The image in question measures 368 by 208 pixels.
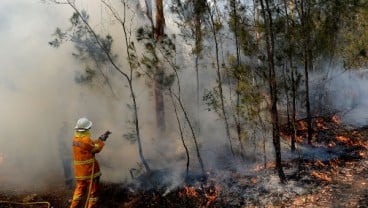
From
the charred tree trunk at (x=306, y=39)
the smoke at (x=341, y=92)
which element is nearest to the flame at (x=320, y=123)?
the smoke at (x=341, y=92)

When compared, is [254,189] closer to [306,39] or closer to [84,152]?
[84,152]

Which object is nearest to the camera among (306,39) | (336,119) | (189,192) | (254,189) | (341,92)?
(254,189)

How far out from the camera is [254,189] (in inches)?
341

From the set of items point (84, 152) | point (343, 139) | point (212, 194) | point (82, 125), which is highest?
point (82, 125)

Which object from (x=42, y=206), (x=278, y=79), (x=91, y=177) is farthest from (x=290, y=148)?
(x=42, y=206)

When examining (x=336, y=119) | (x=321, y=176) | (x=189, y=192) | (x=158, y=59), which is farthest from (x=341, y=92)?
(x=189, y=192)

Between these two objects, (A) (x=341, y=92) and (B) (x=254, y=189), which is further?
(A) (x=341, y=92)

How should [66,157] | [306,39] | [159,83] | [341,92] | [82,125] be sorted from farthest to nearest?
[341,92] < [306,39] < [159,83] < [66,157] < [82,125]

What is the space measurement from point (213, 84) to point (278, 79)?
3150 millimetres

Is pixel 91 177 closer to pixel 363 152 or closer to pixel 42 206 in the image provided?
pixel 42 206

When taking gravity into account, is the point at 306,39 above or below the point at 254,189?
above

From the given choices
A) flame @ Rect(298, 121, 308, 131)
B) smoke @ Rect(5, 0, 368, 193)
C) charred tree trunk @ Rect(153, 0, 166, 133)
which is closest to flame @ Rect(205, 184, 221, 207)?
smoke @ Rect(5, 0, 368, 193)

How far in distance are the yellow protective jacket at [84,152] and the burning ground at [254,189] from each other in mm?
Result: 1460

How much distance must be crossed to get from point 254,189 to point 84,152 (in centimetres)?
386
